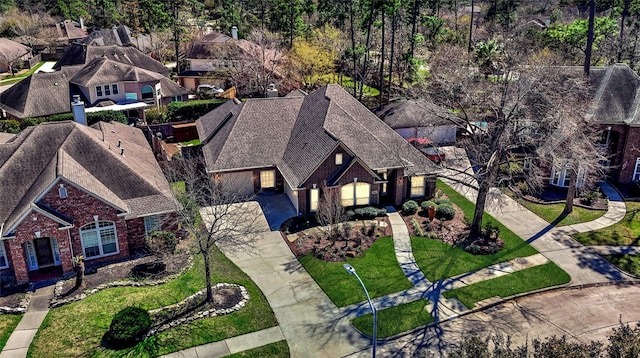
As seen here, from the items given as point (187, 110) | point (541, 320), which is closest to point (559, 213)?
point (541, 320)

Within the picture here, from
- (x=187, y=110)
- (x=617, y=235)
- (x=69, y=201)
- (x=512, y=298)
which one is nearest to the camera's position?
(x=512, y=298)

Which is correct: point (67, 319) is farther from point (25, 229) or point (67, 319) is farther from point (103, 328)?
point (25, 229)

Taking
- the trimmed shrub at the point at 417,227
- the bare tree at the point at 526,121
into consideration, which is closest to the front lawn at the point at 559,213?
the bare tree at the point at 526,121

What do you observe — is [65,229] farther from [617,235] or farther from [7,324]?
[617,235]

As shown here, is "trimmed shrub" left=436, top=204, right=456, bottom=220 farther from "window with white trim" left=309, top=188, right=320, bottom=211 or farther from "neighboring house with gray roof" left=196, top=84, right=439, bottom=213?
"window with white trim" left=309, top=188, right=320, bottom=211

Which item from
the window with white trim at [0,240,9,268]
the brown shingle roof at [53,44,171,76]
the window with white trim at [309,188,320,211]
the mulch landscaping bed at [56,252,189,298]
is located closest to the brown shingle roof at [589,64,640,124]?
the window with white trim at [309,188,320,211]

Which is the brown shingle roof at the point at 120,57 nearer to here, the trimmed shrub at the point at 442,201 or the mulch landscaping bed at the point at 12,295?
the mulch landscaping bed at the point at 12,295
